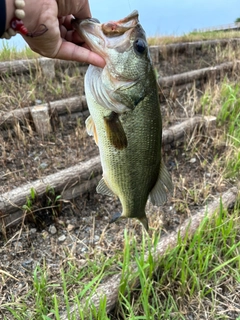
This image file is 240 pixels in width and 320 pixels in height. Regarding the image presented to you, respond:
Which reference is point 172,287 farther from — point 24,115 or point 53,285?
point 24,115

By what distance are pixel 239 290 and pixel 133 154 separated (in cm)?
121

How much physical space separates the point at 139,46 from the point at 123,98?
0.18 meters

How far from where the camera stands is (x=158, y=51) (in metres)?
4.82

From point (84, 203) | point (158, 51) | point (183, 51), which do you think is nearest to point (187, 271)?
point (84, 203)

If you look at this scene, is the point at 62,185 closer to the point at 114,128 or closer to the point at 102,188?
the point at 102,188

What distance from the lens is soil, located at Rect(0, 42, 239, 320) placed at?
6.94 feet

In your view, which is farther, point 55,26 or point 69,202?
point 69,202

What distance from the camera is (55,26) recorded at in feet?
3.69

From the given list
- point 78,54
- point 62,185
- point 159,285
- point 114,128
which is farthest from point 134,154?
point 62,185

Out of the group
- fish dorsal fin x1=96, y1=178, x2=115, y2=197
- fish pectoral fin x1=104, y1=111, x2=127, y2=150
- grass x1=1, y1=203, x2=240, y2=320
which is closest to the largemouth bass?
fish pectoral fin x1=104, y1=111, x2=127, y2=150

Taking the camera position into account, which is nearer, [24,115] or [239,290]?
[239,290]

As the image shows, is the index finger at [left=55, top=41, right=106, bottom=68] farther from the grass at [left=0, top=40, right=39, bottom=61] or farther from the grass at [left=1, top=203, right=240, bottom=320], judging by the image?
the grass at [left=0, top=40, right=39, bottom=61]

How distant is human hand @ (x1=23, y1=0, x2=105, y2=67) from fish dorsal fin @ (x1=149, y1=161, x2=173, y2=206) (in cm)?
50

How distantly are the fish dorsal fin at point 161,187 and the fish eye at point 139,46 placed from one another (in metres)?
0.46
